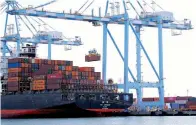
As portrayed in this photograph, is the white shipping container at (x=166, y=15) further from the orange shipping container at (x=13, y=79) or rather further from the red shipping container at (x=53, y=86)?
the orange shipping container at (x=13, y=79)

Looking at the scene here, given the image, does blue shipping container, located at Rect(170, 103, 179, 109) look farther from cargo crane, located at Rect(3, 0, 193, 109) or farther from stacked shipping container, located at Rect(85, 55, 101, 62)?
stacked shipping container, located at Rect(85, 55, 101, 62)

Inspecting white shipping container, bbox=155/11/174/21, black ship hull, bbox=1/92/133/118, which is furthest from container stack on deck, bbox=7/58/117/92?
white shipping container, bbox=155/11/174/21

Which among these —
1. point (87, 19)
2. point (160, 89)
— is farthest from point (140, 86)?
point (87, 19)

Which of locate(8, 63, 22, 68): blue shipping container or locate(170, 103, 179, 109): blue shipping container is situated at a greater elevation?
locate(8, 63, 22, 68): blue shipping container

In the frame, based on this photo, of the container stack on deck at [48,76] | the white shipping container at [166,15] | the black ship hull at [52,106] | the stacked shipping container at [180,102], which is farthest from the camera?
the stacked shipping container at [180,102]

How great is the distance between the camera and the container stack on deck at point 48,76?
5184cm

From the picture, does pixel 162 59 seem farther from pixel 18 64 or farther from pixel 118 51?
pixel 18 64

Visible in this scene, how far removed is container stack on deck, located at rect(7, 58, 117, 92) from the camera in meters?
51.8

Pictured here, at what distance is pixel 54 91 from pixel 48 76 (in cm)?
182

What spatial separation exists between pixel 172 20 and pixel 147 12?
3.44 meters

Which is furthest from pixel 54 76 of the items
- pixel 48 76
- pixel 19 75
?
pixel 19 75

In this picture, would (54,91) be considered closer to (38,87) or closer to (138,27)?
(38,87)

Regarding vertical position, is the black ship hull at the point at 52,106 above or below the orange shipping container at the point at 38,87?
below

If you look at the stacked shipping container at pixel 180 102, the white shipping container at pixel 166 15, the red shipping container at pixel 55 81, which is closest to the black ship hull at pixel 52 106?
the red shipping container at pixel 55 81
